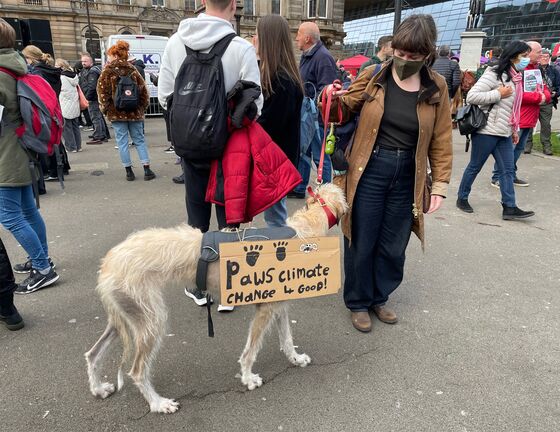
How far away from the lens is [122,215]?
A: 5648 mm

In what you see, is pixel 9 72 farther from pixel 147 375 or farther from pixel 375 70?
pixel 375 70

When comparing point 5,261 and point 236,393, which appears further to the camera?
point 5,261

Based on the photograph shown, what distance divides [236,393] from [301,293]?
0.79 meters

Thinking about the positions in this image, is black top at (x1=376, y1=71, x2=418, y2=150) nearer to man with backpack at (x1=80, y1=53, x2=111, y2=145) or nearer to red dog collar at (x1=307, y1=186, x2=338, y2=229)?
red dog collar at (x1=307, y1=186, x2=338, y2=229)

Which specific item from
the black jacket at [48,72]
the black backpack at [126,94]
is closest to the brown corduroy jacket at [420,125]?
the black backpack at [126,94]

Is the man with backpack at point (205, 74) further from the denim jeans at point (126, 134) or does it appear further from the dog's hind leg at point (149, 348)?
the denim jeans at point (126, 134)

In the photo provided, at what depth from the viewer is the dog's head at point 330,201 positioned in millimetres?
2588

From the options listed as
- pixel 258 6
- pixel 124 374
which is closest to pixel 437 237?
pixel 124 374

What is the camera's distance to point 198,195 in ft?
9.88

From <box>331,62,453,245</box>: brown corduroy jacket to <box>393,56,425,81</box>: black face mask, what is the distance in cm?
9

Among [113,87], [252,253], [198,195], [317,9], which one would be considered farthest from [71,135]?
[317,9]

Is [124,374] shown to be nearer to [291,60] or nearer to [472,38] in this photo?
[291,60]

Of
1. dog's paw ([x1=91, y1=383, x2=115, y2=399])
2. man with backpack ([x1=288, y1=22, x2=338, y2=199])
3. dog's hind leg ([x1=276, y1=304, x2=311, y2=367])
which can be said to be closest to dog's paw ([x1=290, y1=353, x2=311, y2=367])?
dog's hind leg ([x1=276, y1=304, x2=311, y2=367])

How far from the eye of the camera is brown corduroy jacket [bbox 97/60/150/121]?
670 centimetres
